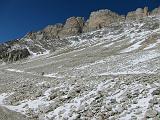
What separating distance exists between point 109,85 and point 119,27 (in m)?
170

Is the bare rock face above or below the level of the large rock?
above

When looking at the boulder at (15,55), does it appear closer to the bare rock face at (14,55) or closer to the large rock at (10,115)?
the bare rock face at (14,55)

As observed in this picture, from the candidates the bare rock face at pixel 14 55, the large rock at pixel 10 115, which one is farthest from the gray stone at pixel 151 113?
the bare rock face at pixel 14 55

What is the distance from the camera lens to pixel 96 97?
936 inches

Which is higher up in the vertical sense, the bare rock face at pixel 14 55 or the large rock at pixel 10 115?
the bare rock face at pixel 14 55

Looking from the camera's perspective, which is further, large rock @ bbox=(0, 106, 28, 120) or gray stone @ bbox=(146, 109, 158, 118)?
large rock @ bbox=(0, 106, 28, 120)

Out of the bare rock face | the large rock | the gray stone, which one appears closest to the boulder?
the bare rock face

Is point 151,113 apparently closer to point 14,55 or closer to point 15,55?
point 15,55

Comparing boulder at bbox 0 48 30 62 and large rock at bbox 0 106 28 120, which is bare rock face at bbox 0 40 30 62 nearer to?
boulder at bbox 0 48 30 62

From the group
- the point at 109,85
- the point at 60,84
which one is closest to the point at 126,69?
the point at 60,84

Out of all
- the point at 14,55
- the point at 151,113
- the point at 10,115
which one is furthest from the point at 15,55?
the point at 151,113

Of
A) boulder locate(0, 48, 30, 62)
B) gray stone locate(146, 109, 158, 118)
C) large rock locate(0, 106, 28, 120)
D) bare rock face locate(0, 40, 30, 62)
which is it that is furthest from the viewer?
bare rock face locate(0, 40, 30, 62)

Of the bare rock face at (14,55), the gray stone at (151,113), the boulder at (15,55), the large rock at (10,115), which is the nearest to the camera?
the gray stone at (151,113)

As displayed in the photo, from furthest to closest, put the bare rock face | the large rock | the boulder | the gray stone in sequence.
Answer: the bare rock face < the boulder < the large rock < the gray stone
